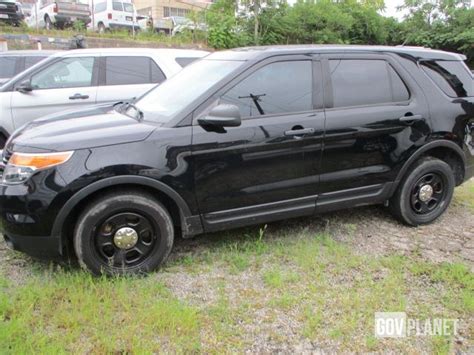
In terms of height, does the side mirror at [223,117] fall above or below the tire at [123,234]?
above

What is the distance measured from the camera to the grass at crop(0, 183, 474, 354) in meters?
2.72

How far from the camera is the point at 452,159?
4.59m

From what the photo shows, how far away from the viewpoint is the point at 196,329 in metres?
2.80

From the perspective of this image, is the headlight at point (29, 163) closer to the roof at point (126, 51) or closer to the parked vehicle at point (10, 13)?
the roof at point (126, 51)

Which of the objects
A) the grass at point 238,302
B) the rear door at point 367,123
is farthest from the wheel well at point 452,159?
the grass at point 238,302

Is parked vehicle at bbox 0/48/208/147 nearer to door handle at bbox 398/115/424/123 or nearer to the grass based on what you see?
the grass

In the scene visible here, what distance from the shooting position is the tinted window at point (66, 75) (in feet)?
Answer: 21.2

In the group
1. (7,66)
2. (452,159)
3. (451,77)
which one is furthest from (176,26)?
(452,159)

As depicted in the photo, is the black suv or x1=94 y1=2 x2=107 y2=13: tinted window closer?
the black suv

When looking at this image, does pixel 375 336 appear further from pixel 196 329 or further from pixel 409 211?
pixel 409 211

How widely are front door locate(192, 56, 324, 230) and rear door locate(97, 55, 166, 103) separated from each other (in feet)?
11.7

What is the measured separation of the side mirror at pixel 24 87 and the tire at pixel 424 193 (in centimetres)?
517

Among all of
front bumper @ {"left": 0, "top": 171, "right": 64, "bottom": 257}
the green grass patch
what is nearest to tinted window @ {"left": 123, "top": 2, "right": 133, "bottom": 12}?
front bumper @ {"left": 0, "top": 171, "right": 64, "bottom": 257}

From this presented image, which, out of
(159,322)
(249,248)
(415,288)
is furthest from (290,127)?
(159,322)
